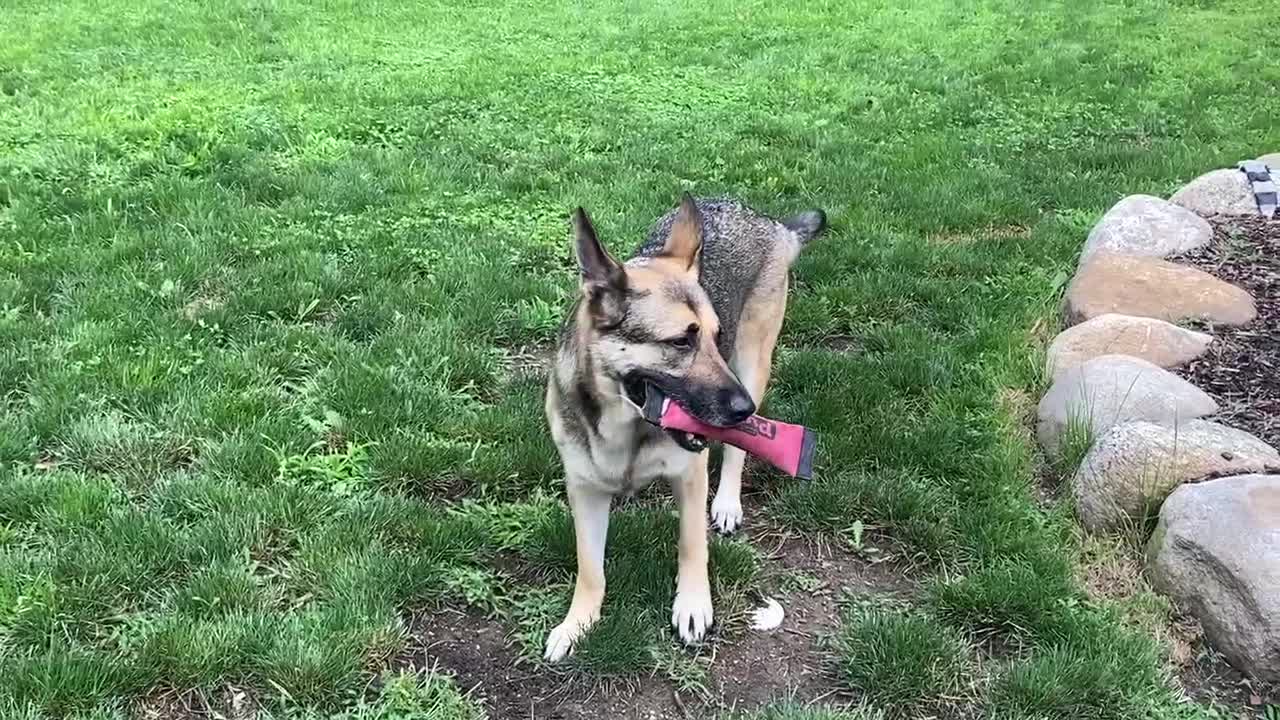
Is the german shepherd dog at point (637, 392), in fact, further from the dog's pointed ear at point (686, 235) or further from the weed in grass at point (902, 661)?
the weed in grass at point (902, 661)

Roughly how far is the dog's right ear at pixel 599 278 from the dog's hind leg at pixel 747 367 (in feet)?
3.03

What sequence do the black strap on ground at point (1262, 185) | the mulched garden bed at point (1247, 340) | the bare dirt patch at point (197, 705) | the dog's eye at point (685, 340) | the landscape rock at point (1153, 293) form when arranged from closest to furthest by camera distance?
the bare dirt patch at point (197, 705) → the dog's eye at point (685, 340) → the mulched garden bed at point (1247, 340) → the landscape rock at point (1153, 293) → the black strap on ground at point (1262, 185)

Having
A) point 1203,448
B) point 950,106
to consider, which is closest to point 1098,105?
point 950,106

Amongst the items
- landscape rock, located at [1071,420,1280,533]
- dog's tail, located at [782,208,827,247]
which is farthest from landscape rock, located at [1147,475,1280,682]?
dog's tail, located at [782,208,827,247]

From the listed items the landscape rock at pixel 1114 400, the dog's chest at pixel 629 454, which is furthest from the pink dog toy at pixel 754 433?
the landscape rock at pixel 1114 400

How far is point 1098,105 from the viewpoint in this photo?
360 inches

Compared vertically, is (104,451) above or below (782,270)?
below

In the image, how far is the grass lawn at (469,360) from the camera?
312 cm

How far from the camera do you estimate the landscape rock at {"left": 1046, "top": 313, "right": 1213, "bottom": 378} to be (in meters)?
4.38

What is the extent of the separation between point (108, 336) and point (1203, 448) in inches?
175

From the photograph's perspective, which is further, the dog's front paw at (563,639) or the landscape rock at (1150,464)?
the landscape rock at (1150,464)

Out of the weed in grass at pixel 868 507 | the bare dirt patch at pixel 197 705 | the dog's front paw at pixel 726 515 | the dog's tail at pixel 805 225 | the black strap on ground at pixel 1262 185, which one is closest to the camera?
the bare dirt patch at pixel 197 705

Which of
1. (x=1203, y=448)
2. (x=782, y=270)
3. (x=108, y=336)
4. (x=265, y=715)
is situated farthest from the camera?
(x=108, y=336)

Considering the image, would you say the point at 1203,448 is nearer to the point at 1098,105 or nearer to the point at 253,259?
the point at 253,259
